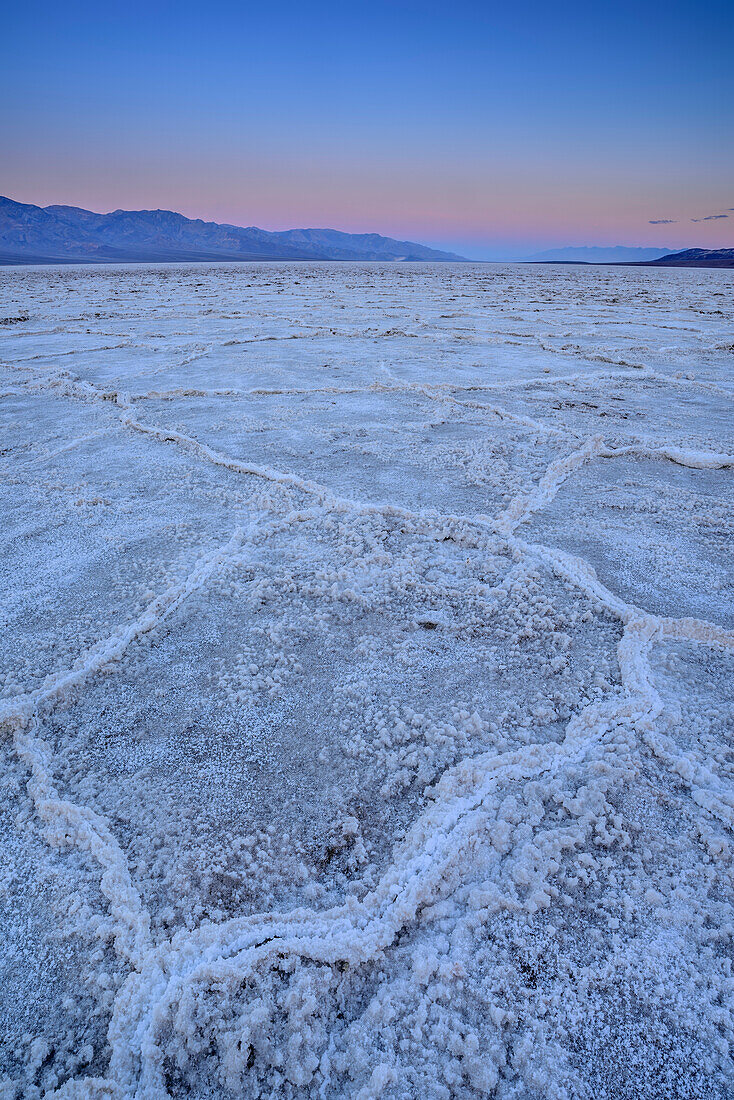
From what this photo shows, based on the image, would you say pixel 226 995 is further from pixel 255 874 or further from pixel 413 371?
pixel 413 371

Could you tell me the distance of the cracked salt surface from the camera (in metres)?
0.69

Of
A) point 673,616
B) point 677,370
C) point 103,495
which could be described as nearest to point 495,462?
point 673,616

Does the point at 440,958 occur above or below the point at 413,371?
below

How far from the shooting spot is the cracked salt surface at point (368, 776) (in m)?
0.69

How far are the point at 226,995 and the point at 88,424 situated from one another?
295cm

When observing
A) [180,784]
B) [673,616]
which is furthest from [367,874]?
[673,616]

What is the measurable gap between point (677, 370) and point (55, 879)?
486 cm

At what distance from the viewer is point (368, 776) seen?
1.04 metres

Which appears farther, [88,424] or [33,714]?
[88,424]

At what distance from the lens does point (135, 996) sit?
2.35 ft

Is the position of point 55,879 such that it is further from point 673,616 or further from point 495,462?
point 495,462

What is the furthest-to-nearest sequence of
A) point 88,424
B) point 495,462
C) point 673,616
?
point 88,424 → point 495,462 → point 673,616

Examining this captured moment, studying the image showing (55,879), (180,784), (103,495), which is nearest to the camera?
(55,879)

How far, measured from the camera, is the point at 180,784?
3.35 ft
